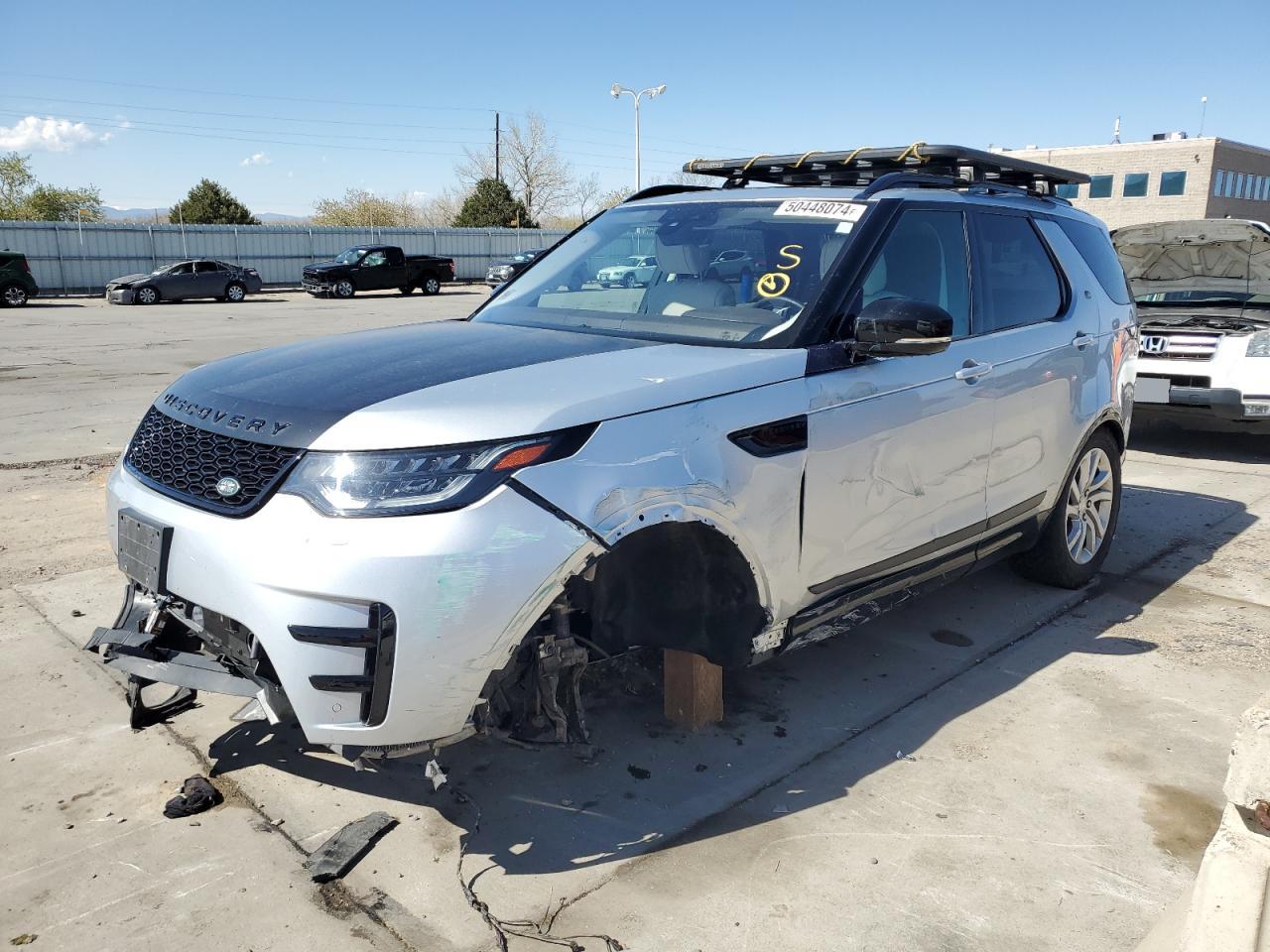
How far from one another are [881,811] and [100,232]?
38022 millimetres

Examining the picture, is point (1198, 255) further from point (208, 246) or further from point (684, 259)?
point (208, 246)

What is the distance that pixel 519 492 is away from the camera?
2607 mm

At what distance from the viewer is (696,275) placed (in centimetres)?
387

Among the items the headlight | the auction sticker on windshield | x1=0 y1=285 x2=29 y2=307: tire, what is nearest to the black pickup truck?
x1=0 y1=285 x2=29 y2=307: tire

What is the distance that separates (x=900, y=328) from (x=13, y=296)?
3085 centimetres

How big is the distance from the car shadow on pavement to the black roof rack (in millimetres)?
1980

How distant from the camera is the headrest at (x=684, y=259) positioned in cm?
390

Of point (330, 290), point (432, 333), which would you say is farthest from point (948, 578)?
point (330, 290)

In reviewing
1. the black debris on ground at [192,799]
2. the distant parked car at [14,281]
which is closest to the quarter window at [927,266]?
the black debris on ground at [192,799]

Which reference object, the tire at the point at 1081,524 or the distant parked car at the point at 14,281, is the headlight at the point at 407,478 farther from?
the distant parked car at the point at 14,281

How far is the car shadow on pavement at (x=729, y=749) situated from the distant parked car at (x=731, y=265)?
161 cm

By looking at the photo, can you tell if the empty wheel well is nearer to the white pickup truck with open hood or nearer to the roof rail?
the roof rail

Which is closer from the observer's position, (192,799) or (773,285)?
(192,799)

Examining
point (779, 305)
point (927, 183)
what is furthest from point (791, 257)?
point (927, 183)
